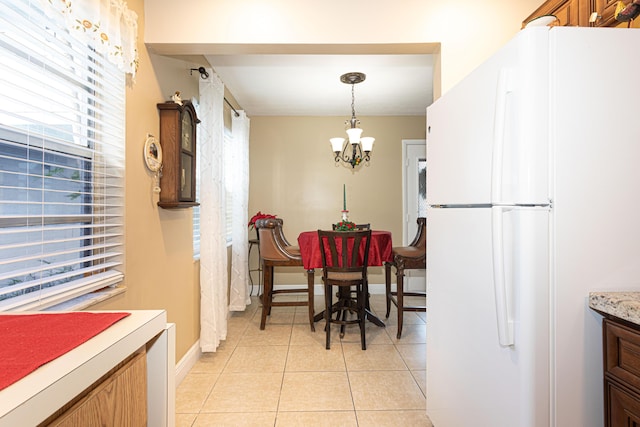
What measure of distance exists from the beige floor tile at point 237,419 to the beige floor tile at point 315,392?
116 mm

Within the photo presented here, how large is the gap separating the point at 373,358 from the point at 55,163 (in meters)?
2.45

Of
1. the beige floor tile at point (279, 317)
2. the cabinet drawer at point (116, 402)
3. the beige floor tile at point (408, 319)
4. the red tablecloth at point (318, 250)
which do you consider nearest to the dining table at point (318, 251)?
the red tablecloth at point (318, 250)

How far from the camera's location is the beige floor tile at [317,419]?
185cm

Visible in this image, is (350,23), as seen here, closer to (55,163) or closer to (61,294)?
(55,163)

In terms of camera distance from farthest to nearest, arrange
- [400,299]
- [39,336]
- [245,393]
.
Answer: [400,299] → [245,393] → [39,336]

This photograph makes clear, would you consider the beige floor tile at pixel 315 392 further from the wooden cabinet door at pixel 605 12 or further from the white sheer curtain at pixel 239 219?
the wooden cabinet door at pixel 605 12

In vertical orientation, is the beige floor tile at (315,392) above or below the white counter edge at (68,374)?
below

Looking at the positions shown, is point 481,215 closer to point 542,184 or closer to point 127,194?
point 542,184

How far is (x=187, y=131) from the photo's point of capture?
7.26ft

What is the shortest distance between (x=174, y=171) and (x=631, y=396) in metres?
2.23

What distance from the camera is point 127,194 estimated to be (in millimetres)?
1677

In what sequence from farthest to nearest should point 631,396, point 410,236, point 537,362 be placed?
point 410,236 < point 537,362 < point 631,396

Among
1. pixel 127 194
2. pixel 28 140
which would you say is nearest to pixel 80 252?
pixel 127 194

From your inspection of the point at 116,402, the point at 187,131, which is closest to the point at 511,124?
the point at 116,402
